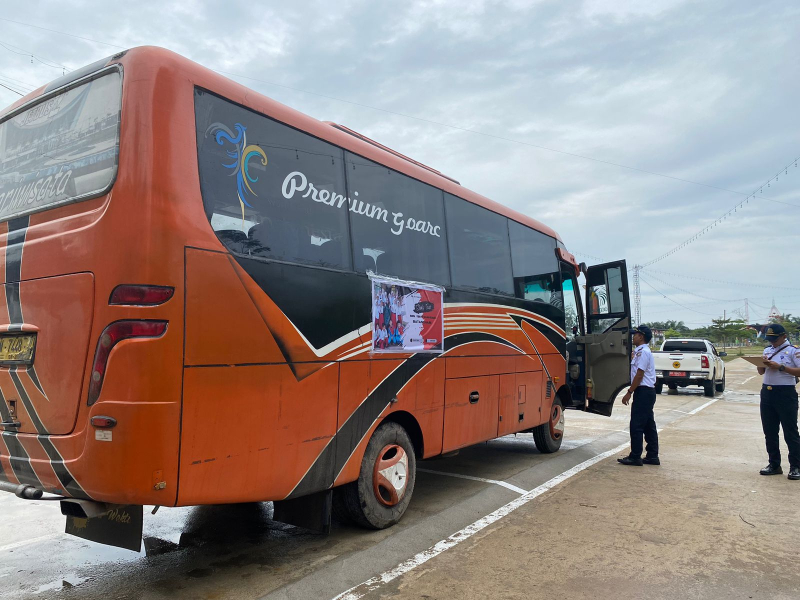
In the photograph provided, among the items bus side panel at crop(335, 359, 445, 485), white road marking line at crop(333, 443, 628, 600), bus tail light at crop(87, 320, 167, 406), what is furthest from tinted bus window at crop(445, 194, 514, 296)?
bus tail light at crop(87, 320, 167, 406)

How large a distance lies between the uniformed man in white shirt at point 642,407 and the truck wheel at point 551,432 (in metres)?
1.00

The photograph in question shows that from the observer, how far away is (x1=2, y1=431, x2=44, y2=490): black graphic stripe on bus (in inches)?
145

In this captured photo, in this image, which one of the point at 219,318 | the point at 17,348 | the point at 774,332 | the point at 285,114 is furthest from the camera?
the point at 774,332

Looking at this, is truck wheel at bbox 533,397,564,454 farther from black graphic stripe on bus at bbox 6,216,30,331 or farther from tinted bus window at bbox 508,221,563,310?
black graphic stripe on bus at bbox 6,216,30,331

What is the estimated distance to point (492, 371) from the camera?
6938 millimetres

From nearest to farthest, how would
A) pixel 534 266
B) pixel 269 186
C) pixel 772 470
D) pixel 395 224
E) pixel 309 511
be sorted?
1. pixel 269 186
2. pixel 309 511
3. pixel 395 224
4. pixel 772 470
5. pixel 534 266

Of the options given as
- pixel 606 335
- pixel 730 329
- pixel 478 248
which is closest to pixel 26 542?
pixel 478 248

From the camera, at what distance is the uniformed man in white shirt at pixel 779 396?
7074 mm

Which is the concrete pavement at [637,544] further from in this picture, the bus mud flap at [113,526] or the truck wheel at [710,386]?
the truck wheel at [710,386]

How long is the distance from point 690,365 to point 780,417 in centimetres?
1317

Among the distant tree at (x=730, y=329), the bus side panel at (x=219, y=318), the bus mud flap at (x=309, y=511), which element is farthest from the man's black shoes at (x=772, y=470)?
the distant tree at (x=730, y=329)

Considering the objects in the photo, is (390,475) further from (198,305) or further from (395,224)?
(198,305)

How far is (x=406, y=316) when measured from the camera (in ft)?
18.2

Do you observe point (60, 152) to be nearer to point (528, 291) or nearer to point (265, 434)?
point (265, 434)
